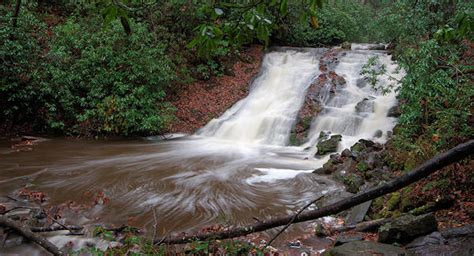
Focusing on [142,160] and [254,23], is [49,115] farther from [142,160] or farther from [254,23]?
[254,23]

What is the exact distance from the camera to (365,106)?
11.9m

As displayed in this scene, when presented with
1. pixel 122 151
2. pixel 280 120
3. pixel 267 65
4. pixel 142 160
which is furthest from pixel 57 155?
pixel 267 65

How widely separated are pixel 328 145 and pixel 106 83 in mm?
7258

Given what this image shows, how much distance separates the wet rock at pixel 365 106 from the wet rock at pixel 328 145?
2.13 meters

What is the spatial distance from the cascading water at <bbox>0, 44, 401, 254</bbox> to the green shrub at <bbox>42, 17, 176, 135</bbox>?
3.16 feet

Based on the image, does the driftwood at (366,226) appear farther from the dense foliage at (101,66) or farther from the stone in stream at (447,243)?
the dense foliage at (101,66)

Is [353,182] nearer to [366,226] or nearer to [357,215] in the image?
[357,215]

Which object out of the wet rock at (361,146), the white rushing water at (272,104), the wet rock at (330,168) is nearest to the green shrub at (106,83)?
the white rushing water at (272,104)

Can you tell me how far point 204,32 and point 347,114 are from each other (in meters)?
10.7

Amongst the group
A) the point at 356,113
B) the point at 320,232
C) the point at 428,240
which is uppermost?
the point at 356,113

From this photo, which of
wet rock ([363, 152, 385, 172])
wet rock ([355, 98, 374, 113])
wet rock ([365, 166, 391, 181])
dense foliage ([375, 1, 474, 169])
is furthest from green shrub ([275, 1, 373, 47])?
wet rock ([365, 166, 391, 181])

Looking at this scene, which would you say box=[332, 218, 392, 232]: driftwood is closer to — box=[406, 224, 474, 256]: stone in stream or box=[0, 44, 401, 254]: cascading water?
box=[406, 224, 474, 256]: stone in stream

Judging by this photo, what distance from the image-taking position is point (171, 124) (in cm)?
1271

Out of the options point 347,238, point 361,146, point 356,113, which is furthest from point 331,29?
point 347,238
